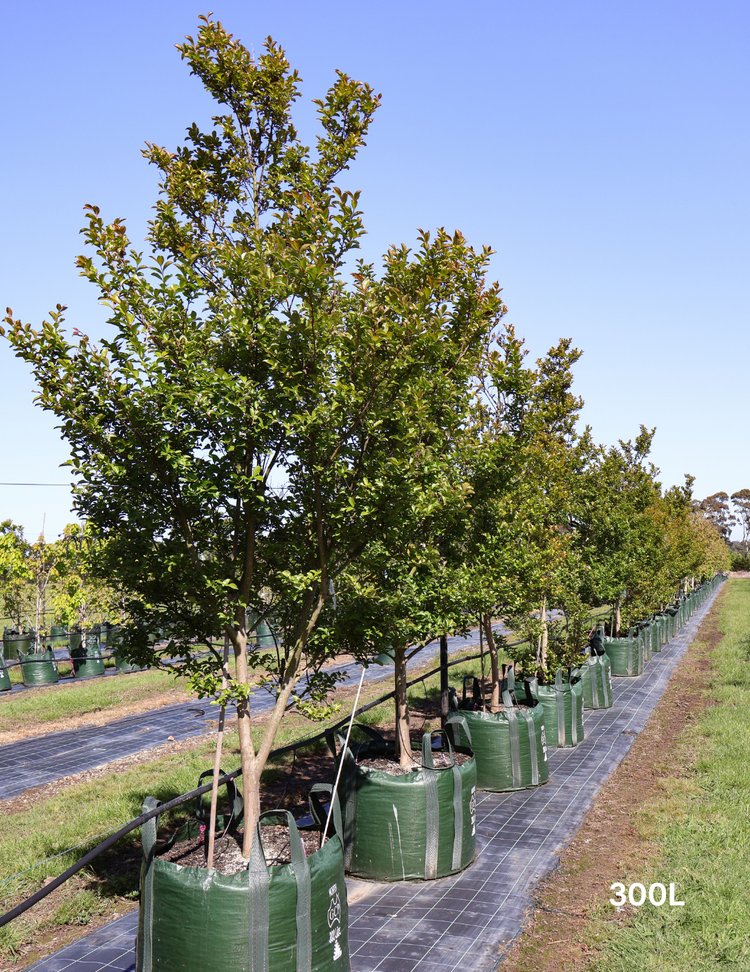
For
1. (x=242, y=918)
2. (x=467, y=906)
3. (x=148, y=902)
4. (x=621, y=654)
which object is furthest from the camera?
(x=621, y=654)

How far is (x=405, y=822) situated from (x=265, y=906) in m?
2.59

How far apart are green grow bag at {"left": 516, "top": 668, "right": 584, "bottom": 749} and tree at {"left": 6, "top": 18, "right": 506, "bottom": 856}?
5887 millimetres

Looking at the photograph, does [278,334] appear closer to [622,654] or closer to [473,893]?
[473,893]

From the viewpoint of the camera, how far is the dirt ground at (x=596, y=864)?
554cm

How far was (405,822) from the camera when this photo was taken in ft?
22.3

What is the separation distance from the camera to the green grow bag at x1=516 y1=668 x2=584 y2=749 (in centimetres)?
1124

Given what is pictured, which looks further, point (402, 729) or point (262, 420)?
point (402, 729)

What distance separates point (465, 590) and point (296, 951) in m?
3.96

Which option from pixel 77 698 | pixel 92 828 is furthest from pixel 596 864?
pixel 77 698

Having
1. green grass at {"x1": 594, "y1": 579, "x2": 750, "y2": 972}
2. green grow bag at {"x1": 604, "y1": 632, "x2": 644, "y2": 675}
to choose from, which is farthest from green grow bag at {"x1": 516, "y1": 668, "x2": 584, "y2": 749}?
green grow bag at {"x1": 604, "y1": 632, "x2": 644, "y2": 675}

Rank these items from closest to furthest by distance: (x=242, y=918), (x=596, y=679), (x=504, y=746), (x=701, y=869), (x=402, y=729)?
1. (x=242, y=918)
2. (x=701, y=869)
3. (x=402, y=729)
4. (x=504, y=746)
5. (x=596, y=679)

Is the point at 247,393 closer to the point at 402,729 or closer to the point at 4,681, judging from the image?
the point at 402,729

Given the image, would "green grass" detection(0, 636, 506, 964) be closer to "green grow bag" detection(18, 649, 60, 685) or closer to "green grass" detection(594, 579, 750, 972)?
"green grass" detection(594, 579, 750, 972)

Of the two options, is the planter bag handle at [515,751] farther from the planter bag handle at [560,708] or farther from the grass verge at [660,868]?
the planter bag handle at [560,708]
